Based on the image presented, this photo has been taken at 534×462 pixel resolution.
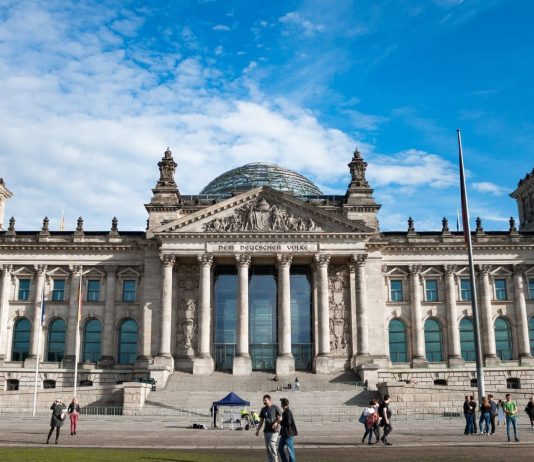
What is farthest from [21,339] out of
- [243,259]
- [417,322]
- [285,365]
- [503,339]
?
[503,339]

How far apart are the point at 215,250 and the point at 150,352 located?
1265 centimetres

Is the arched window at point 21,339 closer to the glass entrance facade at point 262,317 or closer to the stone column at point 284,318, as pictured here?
the glass entrance facade at point 262,317

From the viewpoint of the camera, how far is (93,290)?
72062 mm

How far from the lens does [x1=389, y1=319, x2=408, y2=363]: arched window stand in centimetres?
7081

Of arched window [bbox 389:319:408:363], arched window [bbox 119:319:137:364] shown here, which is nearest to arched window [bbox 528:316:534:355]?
arched window [bbox 389:319:408:363]

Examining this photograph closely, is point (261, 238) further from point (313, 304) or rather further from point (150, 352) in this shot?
point (150, 352)

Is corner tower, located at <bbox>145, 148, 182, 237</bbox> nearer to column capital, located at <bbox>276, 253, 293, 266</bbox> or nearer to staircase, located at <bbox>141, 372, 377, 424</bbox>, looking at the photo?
column capital, located at <bbox>276, 253, 293, 266</bbox>

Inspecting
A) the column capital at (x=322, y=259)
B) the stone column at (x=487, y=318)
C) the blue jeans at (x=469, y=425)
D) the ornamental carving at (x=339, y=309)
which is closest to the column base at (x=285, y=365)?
the ornamental carving at (x=339, y=309)

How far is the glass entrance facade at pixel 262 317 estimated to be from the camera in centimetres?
6856

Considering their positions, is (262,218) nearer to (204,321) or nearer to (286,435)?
(204,321)

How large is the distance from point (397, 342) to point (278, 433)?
175ft

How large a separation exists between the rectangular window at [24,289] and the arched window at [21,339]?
96.6 inches

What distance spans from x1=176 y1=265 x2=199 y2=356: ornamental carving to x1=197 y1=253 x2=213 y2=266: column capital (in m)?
3.51

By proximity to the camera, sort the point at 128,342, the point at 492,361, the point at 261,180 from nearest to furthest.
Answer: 1. the point at 492,361
2. the point at 128,342
3. the point at 261,180
